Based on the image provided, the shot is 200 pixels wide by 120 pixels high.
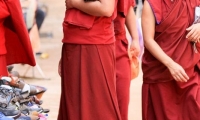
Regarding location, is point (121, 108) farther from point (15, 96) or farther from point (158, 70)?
point (15, 96)

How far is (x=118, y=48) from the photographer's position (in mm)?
5117

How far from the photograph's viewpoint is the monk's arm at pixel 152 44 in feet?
15.0

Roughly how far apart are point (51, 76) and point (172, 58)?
423 cm

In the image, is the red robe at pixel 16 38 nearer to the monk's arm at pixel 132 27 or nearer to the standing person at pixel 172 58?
the standing person at pixel 172 58

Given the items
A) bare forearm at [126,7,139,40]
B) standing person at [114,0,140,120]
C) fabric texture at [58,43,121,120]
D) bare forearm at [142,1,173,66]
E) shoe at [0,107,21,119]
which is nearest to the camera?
shoe at [0,107,21,119]

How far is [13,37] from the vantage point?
4.56 meters

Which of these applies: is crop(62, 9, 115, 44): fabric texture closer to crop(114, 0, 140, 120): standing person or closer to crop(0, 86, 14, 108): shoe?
crop(114, 0, 140, 120): standing person

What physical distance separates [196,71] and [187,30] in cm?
39

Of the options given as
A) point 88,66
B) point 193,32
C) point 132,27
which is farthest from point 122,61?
point 193,32

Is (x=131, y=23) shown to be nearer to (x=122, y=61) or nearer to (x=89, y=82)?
(x=122, y=61)

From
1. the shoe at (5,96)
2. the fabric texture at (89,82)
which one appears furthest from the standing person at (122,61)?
the shoe at (5,96)

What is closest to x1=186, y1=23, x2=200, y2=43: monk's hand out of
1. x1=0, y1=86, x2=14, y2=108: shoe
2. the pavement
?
x1=0, y1=86, x2=14, y2=108: shoe

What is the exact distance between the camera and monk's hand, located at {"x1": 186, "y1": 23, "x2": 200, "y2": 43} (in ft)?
14.9

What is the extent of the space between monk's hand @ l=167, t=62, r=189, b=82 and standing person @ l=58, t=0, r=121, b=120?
0.43 metres
